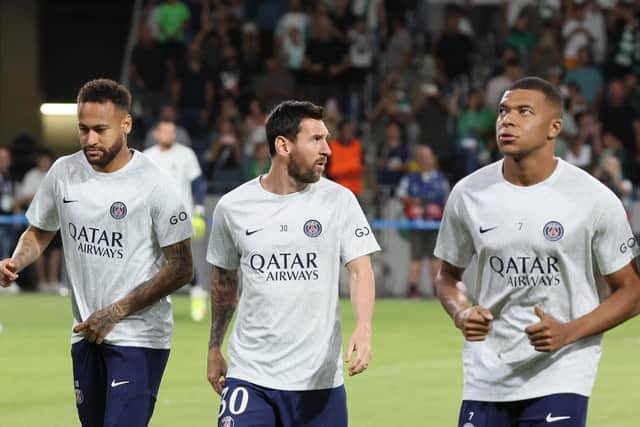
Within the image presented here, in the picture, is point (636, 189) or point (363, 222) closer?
point (363, 222)

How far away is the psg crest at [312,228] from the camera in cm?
661

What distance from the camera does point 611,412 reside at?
35.7 feet

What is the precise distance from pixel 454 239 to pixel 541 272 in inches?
20.1

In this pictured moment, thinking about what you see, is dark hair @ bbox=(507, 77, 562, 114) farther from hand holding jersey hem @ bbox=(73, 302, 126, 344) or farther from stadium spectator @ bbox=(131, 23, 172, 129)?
stadium spectator @ bbox=(131, 23, 172, 129)

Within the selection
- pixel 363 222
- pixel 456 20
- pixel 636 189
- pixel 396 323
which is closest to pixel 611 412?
pixel 363 222

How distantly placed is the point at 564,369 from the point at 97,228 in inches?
95.7

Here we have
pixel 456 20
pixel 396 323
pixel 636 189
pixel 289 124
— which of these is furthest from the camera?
pixel 456 20

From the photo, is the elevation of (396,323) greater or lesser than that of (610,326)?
lesser

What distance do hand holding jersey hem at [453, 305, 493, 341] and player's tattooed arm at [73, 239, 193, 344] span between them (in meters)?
1.64

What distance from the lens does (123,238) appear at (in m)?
7.10

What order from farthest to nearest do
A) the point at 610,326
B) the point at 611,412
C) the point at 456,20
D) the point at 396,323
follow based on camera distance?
the point at 456,20 < the point at 396,323 < the point at 611,412 < the point at 610,326

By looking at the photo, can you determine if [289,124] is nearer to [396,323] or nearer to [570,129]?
[396,323]

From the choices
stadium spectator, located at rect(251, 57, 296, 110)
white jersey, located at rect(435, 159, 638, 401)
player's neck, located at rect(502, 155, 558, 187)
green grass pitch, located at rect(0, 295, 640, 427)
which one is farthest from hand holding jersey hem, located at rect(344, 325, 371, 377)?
stadium spectator, located at rect(251, 57, 296, 110)

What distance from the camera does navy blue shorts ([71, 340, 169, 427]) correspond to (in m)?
7.00
